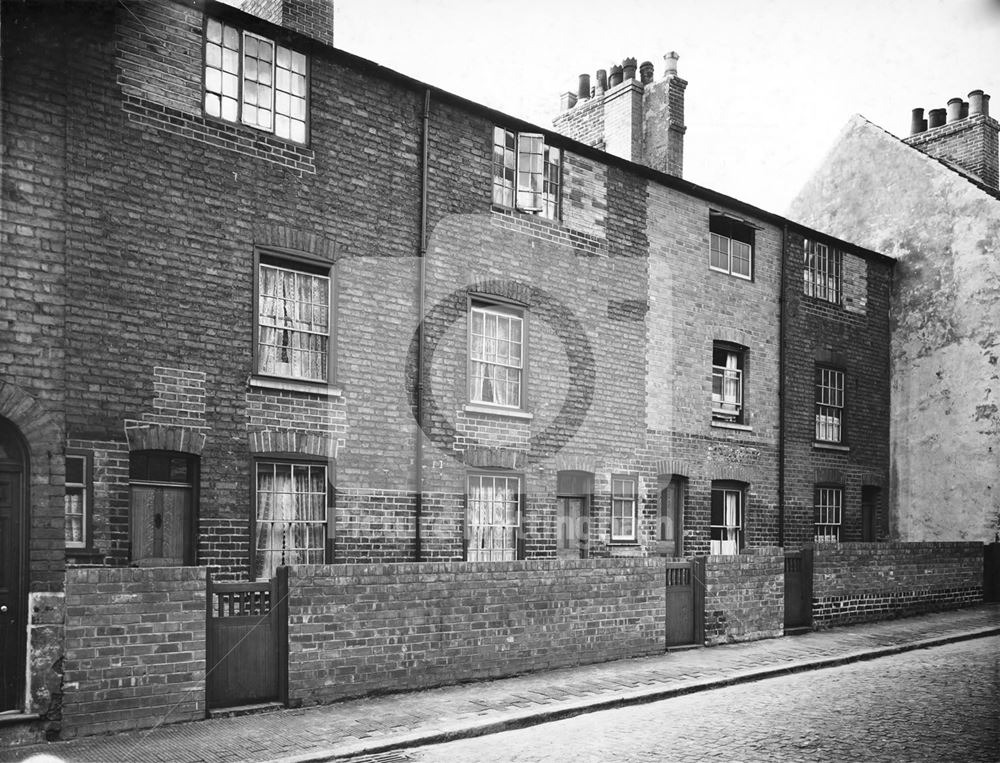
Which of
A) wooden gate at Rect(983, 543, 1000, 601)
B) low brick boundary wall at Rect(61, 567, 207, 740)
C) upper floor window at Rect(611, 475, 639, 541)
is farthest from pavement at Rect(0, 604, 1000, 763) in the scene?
wooden gate at Rect(983, 543, 1000, 601)

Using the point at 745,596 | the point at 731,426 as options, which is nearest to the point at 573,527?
the point at 745,596

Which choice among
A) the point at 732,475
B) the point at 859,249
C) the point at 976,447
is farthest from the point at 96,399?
the point at 976,447

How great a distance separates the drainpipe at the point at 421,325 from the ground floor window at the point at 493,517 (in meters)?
1.04

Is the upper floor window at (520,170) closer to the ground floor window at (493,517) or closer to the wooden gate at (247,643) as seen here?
the ground floor window at (493,517)

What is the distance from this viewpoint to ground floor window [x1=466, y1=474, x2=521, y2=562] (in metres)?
13.8

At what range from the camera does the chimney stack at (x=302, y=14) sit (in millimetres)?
13422

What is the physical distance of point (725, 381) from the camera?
18.0 m

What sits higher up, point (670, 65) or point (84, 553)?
point (670, 65)

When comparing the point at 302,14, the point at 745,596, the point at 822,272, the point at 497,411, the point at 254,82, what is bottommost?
the point at 745,596

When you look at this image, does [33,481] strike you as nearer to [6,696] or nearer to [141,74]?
[6,696]

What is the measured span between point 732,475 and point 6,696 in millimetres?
13097

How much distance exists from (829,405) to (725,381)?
3548 mm

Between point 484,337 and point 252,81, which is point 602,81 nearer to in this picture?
point 484,337

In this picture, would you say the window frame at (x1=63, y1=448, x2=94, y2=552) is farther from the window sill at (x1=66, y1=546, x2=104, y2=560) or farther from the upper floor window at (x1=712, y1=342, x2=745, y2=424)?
the upper floor window at (x1=712, y1=342, x2=745, y2=424)
